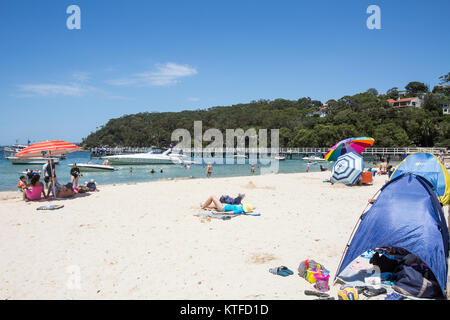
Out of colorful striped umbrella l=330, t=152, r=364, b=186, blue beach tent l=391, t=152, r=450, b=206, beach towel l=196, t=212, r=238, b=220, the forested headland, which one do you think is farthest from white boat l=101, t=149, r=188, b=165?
the forested headland

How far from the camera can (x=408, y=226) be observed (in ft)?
14.8

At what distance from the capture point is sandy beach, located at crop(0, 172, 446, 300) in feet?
14.8

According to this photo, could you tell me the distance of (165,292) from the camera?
441 cm

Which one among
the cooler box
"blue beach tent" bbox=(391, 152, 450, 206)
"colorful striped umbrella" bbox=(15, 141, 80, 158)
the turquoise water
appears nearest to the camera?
"blue beach tent" bbox=(391, 152, 450, 206)

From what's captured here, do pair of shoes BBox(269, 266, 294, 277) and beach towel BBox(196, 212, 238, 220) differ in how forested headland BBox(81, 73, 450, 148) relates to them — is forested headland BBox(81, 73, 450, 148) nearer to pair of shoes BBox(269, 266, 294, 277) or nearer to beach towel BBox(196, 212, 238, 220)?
beach towel BBox(196, 212, 238, 220)

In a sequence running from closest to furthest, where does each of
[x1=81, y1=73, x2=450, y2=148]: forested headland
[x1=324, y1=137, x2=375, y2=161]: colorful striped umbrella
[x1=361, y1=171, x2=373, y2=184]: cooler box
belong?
[x1=361, y1=171, x2=373, y2=184]: cooler box
[x1=324, y1=137, x2=375, y2=161]: colorful striped umbrella
[x1=81, y1=73, x2=450, y2=148]: forested headland

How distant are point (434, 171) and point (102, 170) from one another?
1187 inches

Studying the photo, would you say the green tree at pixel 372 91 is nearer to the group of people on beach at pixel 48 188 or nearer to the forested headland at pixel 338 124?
the forested headland at pixel 338 124

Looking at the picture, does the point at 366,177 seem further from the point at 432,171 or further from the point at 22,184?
the point at 22,184

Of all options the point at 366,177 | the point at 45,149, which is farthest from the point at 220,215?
the point at 366,177

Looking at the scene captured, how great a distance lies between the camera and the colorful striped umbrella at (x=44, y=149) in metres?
10.9

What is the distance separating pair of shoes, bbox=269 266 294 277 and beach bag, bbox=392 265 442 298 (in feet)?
4.76

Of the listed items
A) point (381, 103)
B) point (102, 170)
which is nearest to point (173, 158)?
point (102, 170)

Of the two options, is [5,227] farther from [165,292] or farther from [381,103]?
[381,103]
